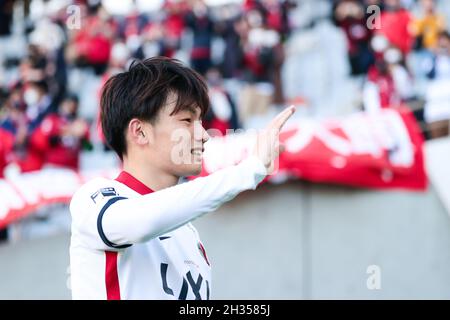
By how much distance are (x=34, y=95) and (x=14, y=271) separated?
200 centimetres

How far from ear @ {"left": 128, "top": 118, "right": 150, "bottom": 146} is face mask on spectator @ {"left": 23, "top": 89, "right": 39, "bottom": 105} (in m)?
6.40

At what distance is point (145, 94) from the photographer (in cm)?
244

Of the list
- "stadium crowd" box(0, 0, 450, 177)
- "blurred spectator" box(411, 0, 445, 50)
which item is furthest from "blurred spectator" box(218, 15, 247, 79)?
"blurred spectator" box(411, 0, 445, 50)

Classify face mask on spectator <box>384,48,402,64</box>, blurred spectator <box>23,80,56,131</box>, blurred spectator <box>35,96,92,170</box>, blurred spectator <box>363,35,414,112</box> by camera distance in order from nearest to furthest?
blurred spectator <box>363,35,414,112</box>, face mask on spectator <box>384,48,402,64</box>, blurred spectator <box>35,96,92,170</box>, blurred spectator <box>23,80,56,131</box>

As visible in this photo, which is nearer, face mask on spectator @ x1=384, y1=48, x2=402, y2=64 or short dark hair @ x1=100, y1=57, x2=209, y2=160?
short dark hair @ x1=100, y1=57, x2=209, y2=160

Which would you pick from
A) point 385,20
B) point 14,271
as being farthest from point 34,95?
point 385,20

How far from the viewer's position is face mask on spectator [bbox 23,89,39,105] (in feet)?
28.5

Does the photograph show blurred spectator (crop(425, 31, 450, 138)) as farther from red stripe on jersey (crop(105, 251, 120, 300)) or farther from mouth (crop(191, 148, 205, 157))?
red stripe on jersey (crop(105, 251, 120, 300))

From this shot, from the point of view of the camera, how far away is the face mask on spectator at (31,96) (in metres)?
8.67

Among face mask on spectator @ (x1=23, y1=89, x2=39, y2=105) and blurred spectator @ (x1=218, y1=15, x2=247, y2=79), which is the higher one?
blurred spectator @ (x1=218, y1=15, x2=247, y2=79)

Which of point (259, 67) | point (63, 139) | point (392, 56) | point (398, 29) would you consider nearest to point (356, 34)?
point (398, 29)

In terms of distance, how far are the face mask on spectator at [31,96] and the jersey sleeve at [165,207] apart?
21.9ft

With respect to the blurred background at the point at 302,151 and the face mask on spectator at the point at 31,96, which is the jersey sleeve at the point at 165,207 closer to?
the blurred background at the point at 302,151

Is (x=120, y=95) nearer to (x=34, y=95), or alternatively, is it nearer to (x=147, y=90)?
(x=147, y=90)
